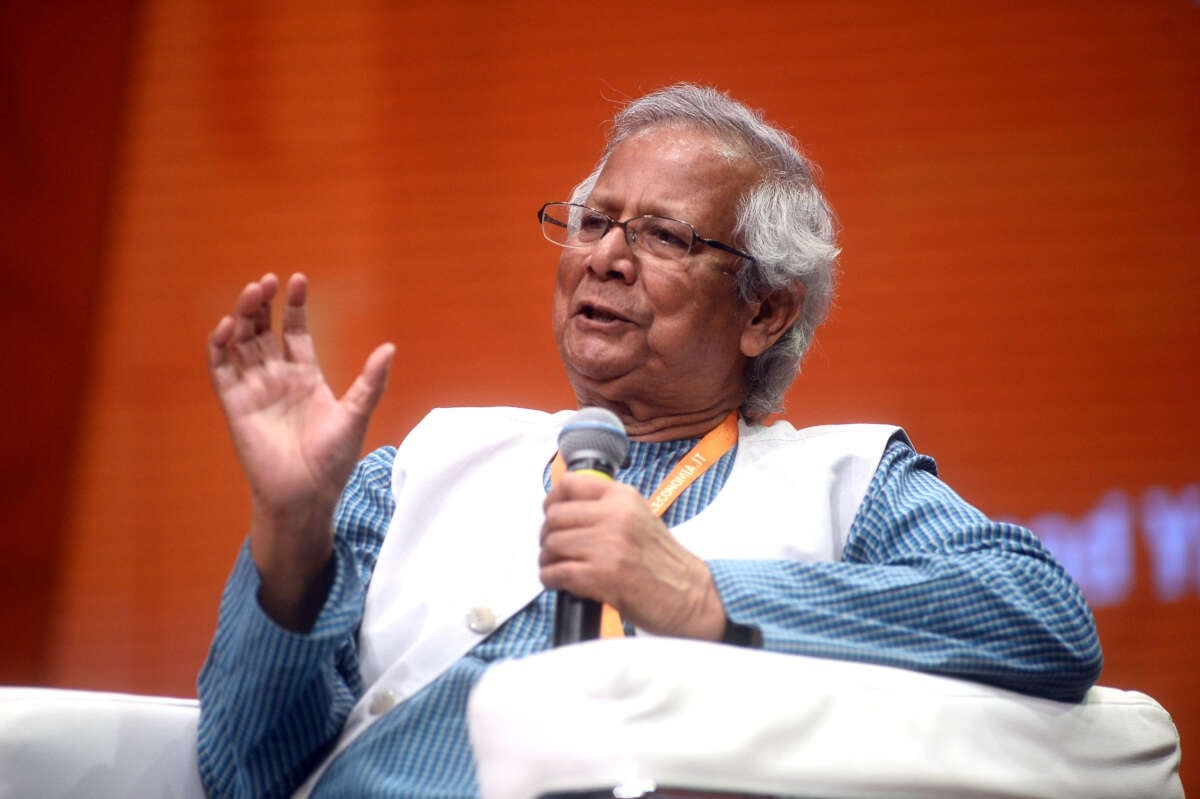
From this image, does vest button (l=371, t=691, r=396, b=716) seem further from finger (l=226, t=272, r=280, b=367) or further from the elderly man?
finger (l=226, t=272, r=280, b=367)

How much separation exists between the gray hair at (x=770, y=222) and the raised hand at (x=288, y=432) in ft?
2.68

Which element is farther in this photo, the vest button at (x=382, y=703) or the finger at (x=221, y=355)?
the vest button at (x=382, y=703)

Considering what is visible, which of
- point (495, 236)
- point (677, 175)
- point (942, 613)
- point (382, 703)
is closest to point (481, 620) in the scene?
point (382, 703)

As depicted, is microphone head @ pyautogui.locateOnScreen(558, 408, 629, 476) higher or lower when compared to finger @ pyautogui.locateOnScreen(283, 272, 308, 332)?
lower

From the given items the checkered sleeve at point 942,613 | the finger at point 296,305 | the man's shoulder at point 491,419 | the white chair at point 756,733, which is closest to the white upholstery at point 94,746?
the white chair at point 756,733

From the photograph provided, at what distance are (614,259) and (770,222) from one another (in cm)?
30

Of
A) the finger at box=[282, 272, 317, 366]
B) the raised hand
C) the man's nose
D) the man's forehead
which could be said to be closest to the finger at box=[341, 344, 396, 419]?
the raised hand

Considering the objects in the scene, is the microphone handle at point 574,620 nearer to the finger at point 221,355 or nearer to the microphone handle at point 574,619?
the microphone handle at point 574,619

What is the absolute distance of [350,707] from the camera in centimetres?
160

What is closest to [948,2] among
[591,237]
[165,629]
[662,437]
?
[591,237]

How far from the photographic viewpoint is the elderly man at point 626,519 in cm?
129

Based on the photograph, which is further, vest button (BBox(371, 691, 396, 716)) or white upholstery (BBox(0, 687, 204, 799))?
vest button (BBox(371, 691, 396, 716))

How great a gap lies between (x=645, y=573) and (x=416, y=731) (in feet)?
1.52

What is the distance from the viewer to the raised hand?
4.33 ft
